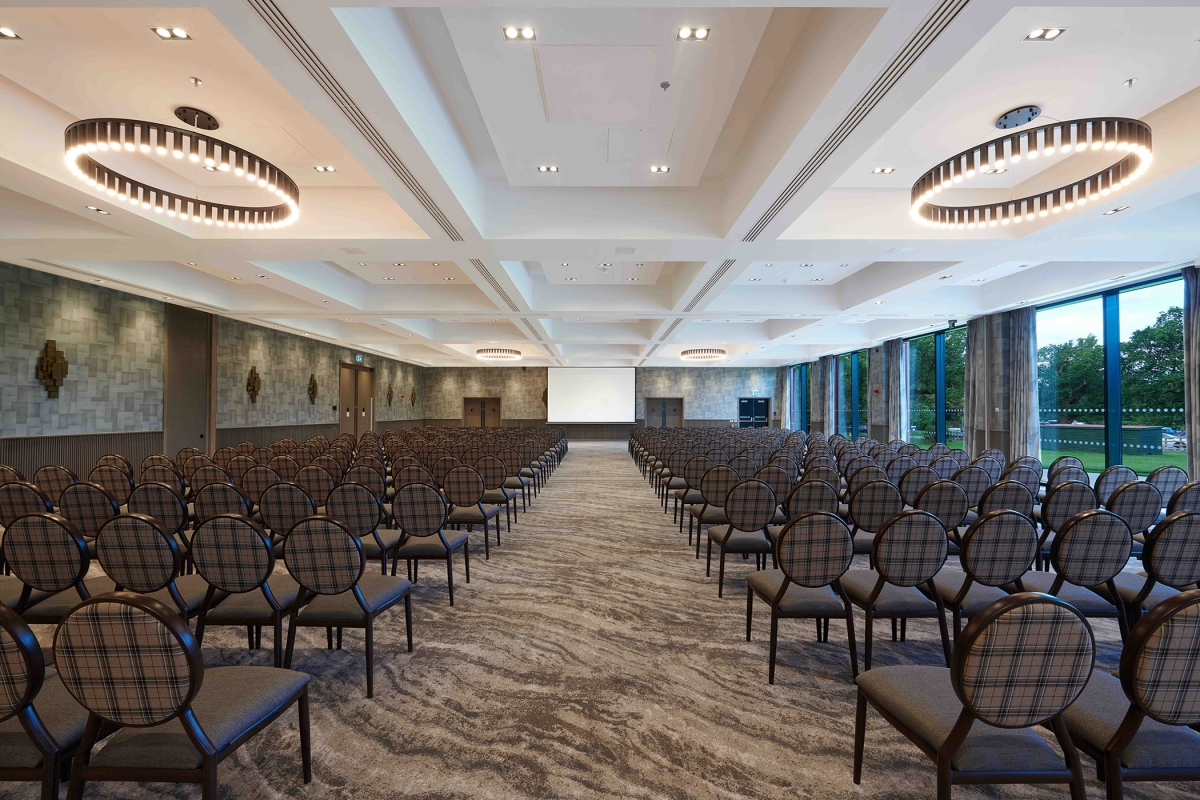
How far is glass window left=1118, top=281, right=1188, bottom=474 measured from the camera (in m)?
8.21

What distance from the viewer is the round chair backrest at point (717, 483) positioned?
5.56 metres

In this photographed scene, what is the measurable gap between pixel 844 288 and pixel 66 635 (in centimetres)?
1207

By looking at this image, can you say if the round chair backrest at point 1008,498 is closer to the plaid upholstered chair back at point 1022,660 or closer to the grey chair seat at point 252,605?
the plaid upholstered chair back at point 1022,660

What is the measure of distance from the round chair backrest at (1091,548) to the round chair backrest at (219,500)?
527cm

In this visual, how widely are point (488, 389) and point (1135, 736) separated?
26204 mm

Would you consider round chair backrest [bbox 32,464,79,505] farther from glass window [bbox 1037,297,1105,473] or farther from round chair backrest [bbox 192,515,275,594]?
glass window [bbox 1037,297,1105,473]

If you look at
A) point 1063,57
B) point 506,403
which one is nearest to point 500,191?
point 1063,57

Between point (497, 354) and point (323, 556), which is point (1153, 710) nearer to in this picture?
point (323, 556)

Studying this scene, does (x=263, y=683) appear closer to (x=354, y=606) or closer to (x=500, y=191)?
(x=354, y=606)

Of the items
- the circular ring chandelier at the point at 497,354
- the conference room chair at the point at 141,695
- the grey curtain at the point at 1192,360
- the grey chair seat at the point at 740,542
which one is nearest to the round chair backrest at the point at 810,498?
the grey chair seat at the point at 740,542

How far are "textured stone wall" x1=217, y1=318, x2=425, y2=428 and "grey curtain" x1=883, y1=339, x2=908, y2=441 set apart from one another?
1685 centimetres

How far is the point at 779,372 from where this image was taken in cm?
2588

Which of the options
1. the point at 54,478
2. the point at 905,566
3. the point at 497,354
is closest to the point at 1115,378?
the point at 905,566

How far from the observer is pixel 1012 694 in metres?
1.69
